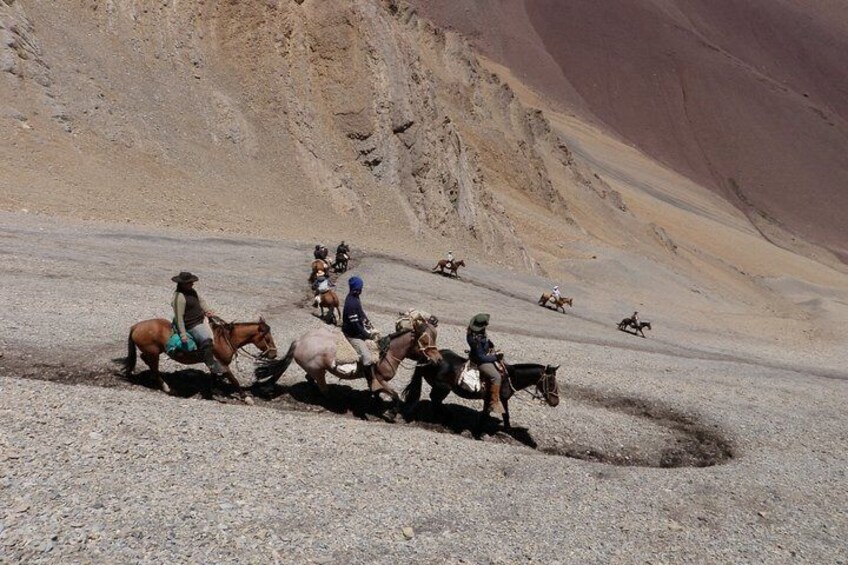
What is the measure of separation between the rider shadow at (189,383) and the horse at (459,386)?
328cm

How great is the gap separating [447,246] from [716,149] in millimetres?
105444

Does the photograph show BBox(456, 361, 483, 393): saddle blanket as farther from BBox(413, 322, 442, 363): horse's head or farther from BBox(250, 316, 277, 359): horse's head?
BBox(250, 316, 277, 359): horse's head

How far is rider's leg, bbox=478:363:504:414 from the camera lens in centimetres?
1157

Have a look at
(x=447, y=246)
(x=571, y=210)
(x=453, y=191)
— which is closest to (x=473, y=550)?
(x=447, y=246)

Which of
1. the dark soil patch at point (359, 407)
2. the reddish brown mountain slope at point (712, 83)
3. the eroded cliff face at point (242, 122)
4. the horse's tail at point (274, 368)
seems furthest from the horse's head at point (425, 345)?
the reddish brown mountain slope at point (712, 83)

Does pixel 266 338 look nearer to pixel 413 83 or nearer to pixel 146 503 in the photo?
pixel 146 503

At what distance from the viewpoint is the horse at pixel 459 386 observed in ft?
38.2

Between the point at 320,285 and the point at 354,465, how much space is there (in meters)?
9.10

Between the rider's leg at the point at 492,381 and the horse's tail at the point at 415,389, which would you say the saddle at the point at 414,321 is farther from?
the rider's leg at the point at 492,381

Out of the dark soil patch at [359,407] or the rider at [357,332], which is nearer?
the dark soil patch at [359,407]

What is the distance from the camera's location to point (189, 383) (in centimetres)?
1138

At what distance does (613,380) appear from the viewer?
16828 mm

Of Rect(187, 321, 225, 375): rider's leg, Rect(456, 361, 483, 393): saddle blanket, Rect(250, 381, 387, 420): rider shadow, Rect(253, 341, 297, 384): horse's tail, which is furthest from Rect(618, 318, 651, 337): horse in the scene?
Rect(187, 321, 225, 375): rider's leg

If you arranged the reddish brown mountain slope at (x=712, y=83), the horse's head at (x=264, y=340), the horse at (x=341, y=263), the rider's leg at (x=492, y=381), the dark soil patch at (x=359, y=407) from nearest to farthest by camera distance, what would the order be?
the dark soil patch at (x=359, y=407), the horse's head at (x=264, y=340), the rider's leg at (x=492, y=381), the horse at (x=341, y=263), the reddish brown mountain slope at (x=712, y=83)
